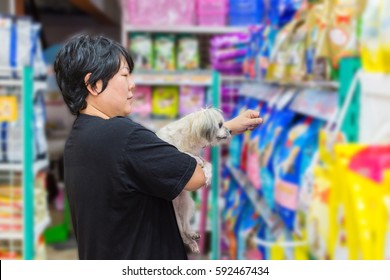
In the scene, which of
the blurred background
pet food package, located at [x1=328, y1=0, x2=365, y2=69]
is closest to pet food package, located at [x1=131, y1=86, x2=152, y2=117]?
the blurred background

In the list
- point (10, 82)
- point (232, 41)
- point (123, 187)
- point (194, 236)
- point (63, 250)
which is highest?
point (232, 41)

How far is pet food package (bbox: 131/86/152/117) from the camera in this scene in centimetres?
462

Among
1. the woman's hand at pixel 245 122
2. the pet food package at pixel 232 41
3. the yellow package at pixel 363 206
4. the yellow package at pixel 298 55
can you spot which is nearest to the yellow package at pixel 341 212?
the yellow package at pixel 363 206

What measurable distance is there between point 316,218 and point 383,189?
0.66m

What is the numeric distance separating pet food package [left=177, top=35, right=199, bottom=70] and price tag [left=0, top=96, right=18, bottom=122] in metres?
1.67

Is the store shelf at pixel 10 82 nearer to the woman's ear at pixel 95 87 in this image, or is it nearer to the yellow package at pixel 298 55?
the yellow package at pixel 298 55

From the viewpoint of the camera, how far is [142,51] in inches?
183

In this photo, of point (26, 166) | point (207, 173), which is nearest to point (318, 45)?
point (207, 173)

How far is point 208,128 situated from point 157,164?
13 cm

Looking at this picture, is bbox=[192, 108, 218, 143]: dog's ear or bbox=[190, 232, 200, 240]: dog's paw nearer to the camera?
bbox=[192, 108, 218, 143]: dog's ear

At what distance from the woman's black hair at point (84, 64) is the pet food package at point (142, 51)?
3370 millimetres

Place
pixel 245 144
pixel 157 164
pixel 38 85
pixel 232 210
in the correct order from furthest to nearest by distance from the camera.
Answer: pixel 232 210 < pixel 38 85 < pixel 245 144 < pixel 157 164

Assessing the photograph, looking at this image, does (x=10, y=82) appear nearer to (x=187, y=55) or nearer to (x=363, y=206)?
(x=187, y=55)

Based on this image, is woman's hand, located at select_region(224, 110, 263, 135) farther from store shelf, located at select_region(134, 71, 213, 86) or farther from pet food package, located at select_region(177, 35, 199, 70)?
pet food package, located at select_region(177, 35, 199, 70)
